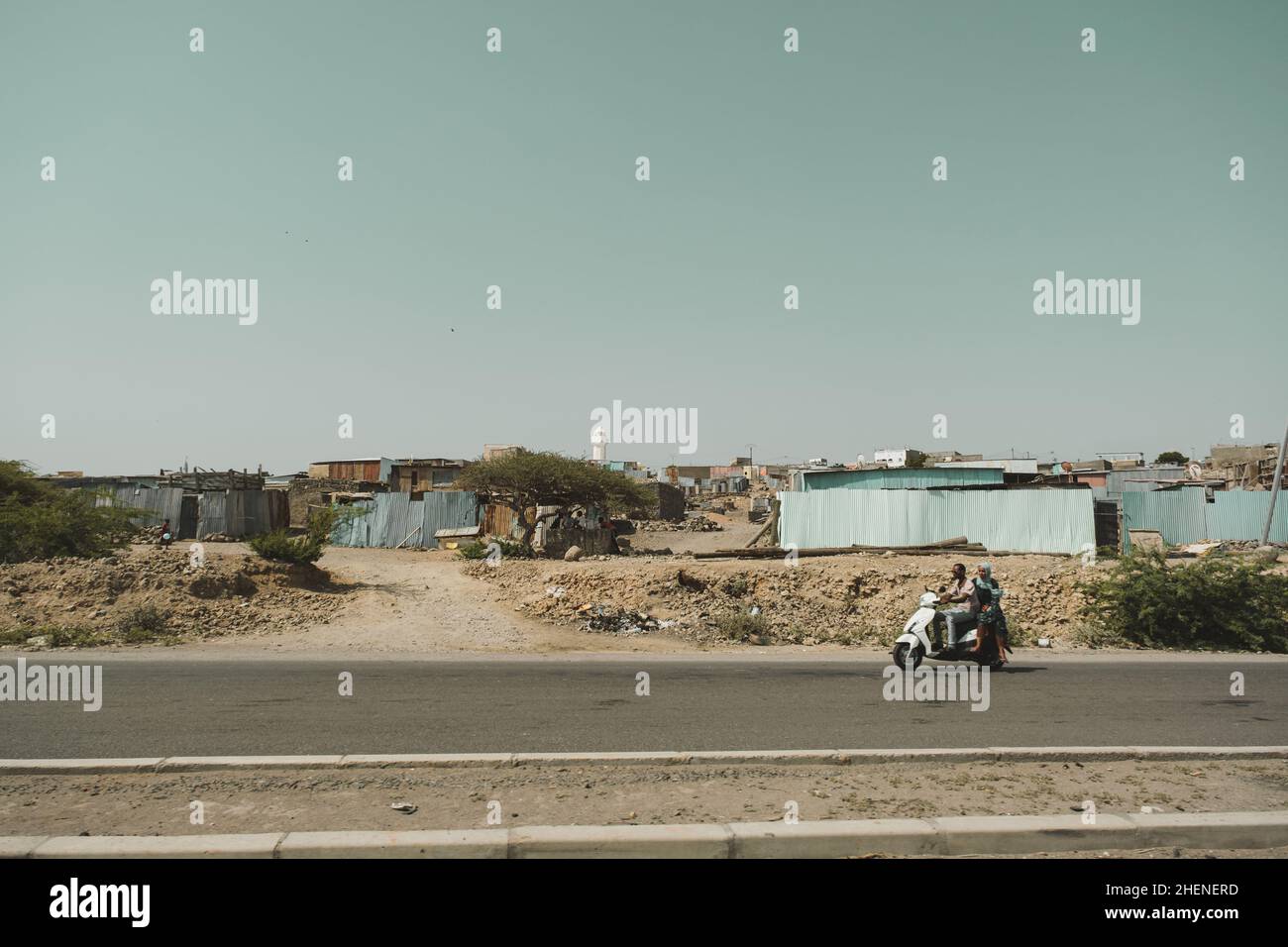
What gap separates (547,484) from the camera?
1320 inches

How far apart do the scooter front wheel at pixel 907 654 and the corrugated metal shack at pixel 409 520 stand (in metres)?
28.2

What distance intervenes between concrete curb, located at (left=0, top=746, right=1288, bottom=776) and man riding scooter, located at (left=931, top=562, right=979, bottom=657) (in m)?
4.18

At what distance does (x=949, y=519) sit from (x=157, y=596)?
2301 centimetres

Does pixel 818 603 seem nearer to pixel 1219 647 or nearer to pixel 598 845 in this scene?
pixel 1219 647

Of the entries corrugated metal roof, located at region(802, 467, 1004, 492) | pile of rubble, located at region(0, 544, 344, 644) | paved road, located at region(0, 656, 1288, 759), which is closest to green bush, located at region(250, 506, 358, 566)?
pile of rubble, located at region(0, 544, 344, 644)

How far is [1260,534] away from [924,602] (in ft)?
91.6

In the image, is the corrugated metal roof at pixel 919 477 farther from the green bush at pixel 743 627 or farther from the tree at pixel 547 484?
the green bush at pixel 743 627

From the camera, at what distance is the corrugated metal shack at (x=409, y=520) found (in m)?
36.7

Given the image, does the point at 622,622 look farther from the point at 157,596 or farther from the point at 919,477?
the point at 919,477

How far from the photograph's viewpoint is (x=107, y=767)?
6.50 meters

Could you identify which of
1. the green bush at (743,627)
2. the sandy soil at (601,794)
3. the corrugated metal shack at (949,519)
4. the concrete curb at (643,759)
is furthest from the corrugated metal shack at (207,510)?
the sandy soil at (601,794)

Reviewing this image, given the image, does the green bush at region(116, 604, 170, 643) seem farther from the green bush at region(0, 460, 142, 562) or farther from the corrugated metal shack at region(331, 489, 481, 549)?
the corrugated metal shack at region(331, 489, 481, 549)

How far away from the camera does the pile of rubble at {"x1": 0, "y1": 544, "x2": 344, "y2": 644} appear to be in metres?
16.0
